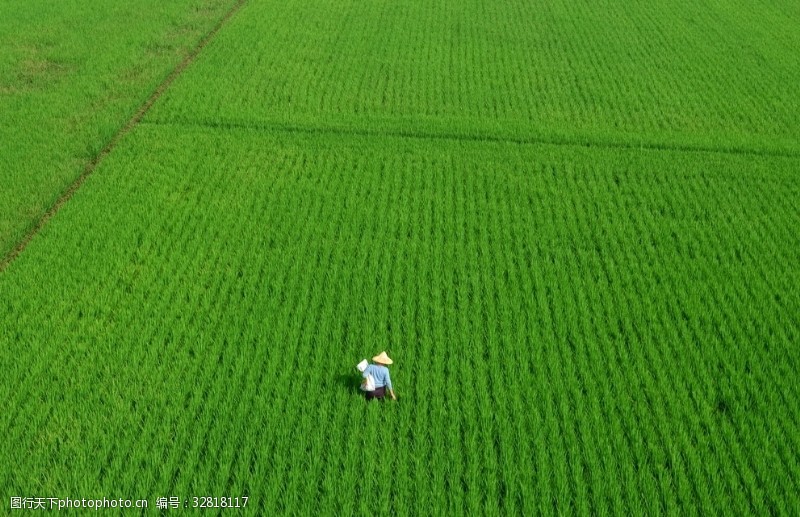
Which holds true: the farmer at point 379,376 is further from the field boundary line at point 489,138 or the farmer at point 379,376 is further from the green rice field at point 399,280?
the field boundary line at point 489,138

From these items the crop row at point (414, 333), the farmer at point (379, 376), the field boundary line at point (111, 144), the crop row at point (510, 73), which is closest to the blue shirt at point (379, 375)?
the farmer at point (379, 376)

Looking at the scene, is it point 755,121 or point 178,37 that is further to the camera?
point 178,37

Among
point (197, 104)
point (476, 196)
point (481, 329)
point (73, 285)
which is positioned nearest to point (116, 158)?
point (197, 104)

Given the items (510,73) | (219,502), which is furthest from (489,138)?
(219,502)

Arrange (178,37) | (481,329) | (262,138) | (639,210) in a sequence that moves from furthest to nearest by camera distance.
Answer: (178,37) < (262,138) < (639,210) < (481,329)

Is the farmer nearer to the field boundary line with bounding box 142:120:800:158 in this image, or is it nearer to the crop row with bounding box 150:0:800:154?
the field boundary line with bounding box 142:120:800:158

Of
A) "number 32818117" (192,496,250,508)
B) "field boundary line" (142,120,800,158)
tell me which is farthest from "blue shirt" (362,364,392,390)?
"field boundary line" (142,120,800,158)

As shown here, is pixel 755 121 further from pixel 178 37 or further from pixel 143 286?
pixel 178 37
